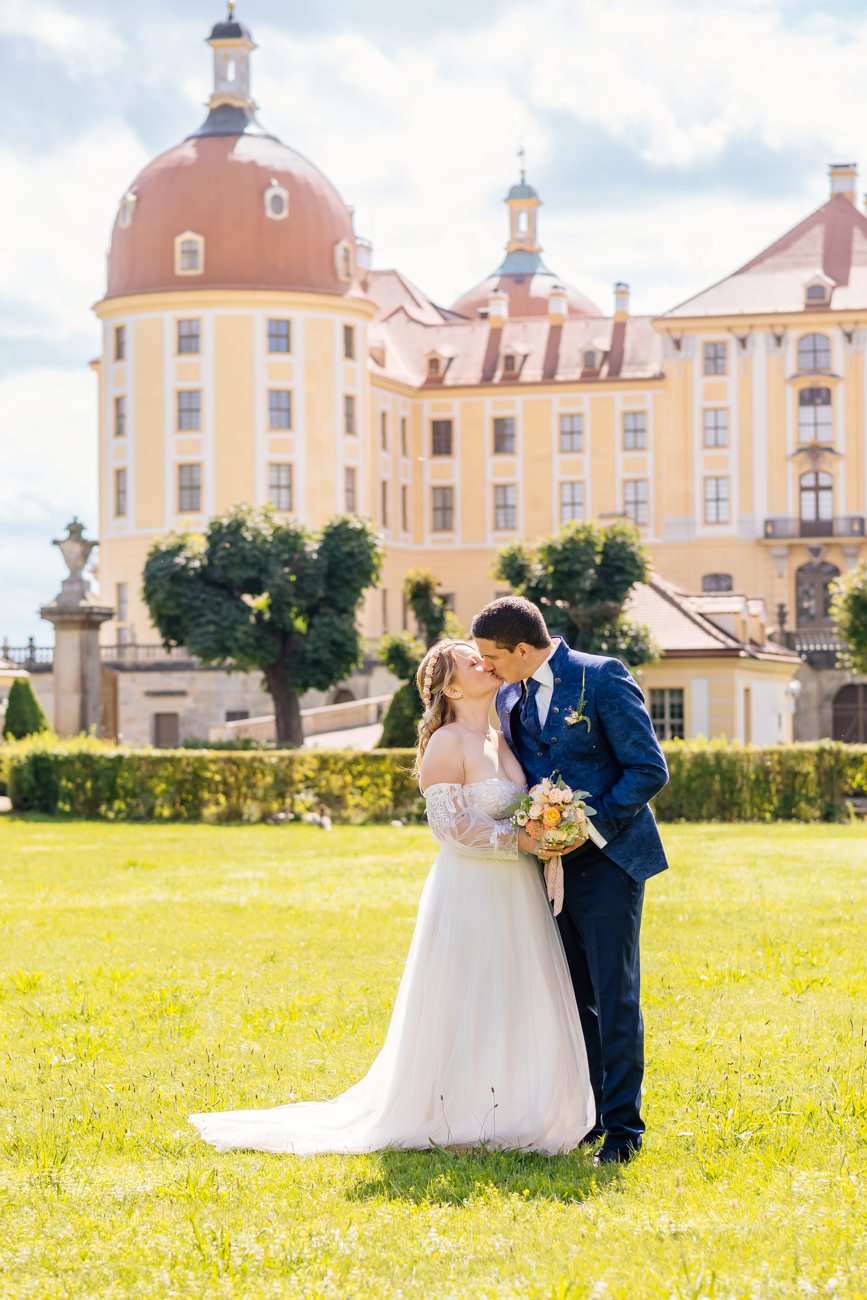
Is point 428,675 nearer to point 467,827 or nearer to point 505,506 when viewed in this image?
point 467,827

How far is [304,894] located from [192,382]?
1931 inches

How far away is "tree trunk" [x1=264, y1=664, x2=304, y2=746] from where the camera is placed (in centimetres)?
4172

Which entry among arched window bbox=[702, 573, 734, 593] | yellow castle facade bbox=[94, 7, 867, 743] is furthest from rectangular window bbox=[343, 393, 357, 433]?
arched window bbox=[702, 573, 734, 593]

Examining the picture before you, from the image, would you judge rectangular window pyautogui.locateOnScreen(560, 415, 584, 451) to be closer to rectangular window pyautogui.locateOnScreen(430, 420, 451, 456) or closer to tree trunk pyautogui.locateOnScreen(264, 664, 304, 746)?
rectangular window pyautogui.locateOnScreen(430, 420, 451, 456)

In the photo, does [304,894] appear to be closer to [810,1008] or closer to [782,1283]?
[810,1008]

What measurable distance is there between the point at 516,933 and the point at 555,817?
1.95 feet

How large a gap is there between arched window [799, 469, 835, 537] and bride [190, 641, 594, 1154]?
5978cm

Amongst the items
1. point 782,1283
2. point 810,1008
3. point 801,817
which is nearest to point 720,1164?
point 782,1283

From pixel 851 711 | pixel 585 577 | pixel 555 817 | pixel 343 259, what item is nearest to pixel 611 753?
pixel 555 817

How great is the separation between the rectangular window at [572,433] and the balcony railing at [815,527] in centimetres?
804

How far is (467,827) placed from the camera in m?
6.43

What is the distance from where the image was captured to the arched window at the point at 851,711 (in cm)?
5641

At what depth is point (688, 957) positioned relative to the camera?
35.2ft

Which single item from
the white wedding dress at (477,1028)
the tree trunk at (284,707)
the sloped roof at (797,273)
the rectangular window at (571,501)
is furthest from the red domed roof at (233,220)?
the white wedding dress at (477,1028)
